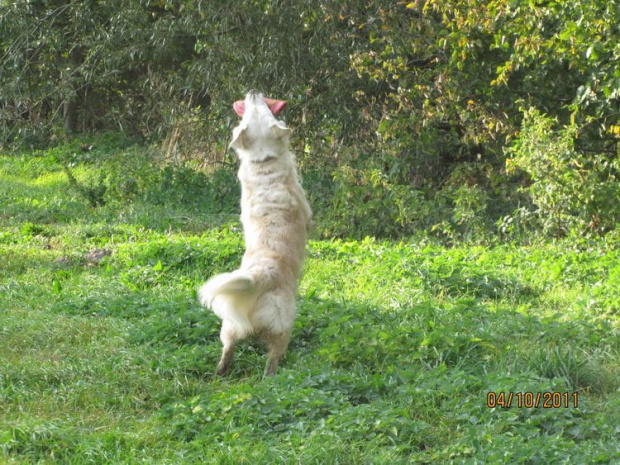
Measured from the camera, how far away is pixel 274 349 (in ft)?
18.8

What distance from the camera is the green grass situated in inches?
176

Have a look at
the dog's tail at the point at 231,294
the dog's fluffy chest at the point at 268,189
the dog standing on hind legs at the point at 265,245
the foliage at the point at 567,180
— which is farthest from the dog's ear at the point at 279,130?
the foliage at the point at 567,180

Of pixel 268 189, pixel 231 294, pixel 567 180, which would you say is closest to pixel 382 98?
pixel 567 180

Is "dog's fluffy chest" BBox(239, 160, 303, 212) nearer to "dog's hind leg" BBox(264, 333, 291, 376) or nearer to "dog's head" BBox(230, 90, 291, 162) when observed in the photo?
"dog's head" BBox(230, 90, 291, 162)

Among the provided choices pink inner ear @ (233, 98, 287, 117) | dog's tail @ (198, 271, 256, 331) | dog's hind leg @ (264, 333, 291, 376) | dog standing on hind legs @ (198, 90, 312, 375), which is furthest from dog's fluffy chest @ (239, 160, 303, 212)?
dog's hind leg @ (264, 333, 291, 376)

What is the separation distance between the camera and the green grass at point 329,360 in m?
4.48

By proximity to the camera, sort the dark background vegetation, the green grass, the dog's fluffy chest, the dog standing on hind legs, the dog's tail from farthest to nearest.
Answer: the dark background vegetation < the dog's fluffy chest < the dog standing on hind legs < the dog's tail < the green grass

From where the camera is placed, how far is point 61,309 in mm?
7266

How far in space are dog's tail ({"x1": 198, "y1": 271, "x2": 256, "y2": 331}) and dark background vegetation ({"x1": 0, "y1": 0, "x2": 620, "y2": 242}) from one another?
482 cm

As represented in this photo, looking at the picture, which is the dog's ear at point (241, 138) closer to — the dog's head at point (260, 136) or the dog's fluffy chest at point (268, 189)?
the dog's head at point (260, 136)

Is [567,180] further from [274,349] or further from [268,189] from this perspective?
[274,349]

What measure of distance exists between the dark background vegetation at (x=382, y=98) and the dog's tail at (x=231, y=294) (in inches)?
190
